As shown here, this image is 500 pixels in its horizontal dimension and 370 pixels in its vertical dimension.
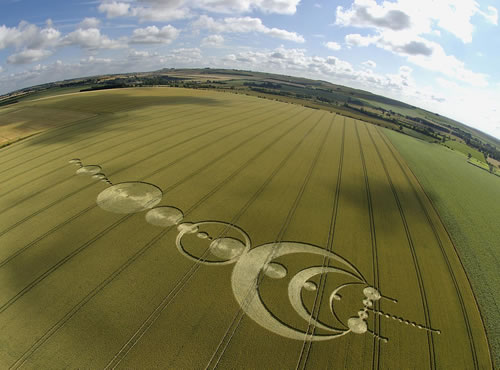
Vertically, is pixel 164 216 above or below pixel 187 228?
above

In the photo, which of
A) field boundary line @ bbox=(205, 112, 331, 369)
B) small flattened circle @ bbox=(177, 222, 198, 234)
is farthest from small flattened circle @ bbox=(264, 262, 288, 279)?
small flattened circle @ bbox=(177, 222, 198, 234)

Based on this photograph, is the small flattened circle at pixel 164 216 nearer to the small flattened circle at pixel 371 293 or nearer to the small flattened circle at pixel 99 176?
the small flattened circle at pixel 99 176

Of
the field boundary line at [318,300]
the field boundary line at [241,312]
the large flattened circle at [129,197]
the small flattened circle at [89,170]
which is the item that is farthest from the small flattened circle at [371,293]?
the small flattened circle at [89,170]

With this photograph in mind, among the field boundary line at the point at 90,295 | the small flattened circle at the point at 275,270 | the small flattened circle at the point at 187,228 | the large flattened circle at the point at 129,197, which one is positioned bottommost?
the field boundary line at the point at 90,295

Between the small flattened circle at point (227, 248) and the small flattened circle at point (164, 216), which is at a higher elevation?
the small flattened circle at point (164, 216)

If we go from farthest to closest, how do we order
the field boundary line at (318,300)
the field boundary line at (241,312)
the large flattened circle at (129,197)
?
the large flattened circle at (129,197)
the field boundary line at (318,300)
the field boundary line at (241,312)

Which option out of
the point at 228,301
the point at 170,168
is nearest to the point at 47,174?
the point at 170,168

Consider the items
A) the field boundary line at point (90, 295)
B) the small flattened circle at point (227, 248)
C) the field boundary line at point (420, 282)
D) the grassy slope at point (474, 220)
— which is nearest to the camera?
the field boundary line at point (90, 295)

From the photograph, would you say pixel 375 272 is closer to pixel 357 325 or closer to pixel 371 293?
pixel 371 293

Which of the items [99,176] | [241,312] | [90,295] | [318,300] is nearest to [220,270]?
[241,312]
